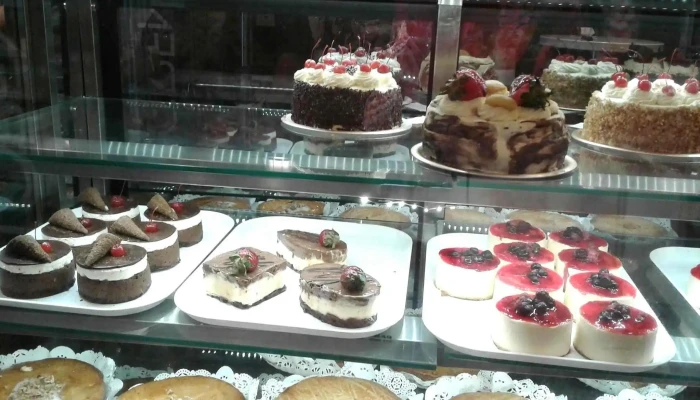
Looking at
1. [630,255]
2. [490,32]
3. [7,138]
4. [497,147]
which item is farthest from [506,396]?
[7,138]

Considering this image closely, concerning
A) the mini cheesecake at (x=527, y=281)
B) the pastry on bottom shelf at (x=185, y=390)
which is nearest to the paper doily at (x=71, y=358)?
the pastry on bottom shelf at (x=185, y=390)

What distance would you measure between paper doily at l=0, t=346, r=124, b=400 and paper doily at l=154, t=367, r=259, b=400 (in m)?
0.17

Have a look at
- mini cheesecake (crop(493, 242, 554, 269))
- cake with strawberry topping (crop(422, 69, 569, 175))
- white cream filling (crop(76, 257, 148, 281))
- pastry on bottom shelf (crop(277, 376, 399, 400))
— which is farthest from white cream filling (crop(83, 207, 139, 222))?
mini cheesecake (crop(493, 242, 554, 269))

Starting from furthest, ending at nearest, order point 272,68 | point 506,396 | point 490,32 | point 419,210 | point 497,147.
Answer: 1. point 419,210
2. point 506,396
3. point 272,68
4. point 490,32
5. point 497,147

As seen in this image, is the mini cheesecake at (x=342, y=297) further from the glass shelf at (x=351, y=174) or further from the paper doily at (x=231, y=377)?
the paper doily at (x=231, y=377)

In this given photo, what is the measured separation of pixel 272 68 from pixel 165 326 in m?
0.94

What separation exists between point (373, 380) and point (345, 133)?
3.46ft

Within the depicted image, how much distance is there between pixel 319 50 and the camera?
7.12 feet

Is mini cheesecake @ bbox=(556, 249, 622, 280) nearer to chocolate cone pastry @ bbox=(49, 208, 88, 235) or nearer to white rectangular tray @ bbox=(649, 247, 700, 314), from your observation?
white rectangular tray @ bbox=(649, 247, 700, 314)

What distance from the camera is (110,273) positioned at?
191 centimetres

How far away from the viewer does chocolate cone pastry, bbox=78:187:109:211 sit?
2355 mm

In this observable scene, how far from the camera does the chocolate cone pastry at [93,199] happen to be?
2.36m

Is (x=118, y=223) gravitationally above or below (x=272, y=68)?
below

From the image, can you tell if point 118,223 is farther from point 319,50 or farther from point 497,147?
point 497,147
